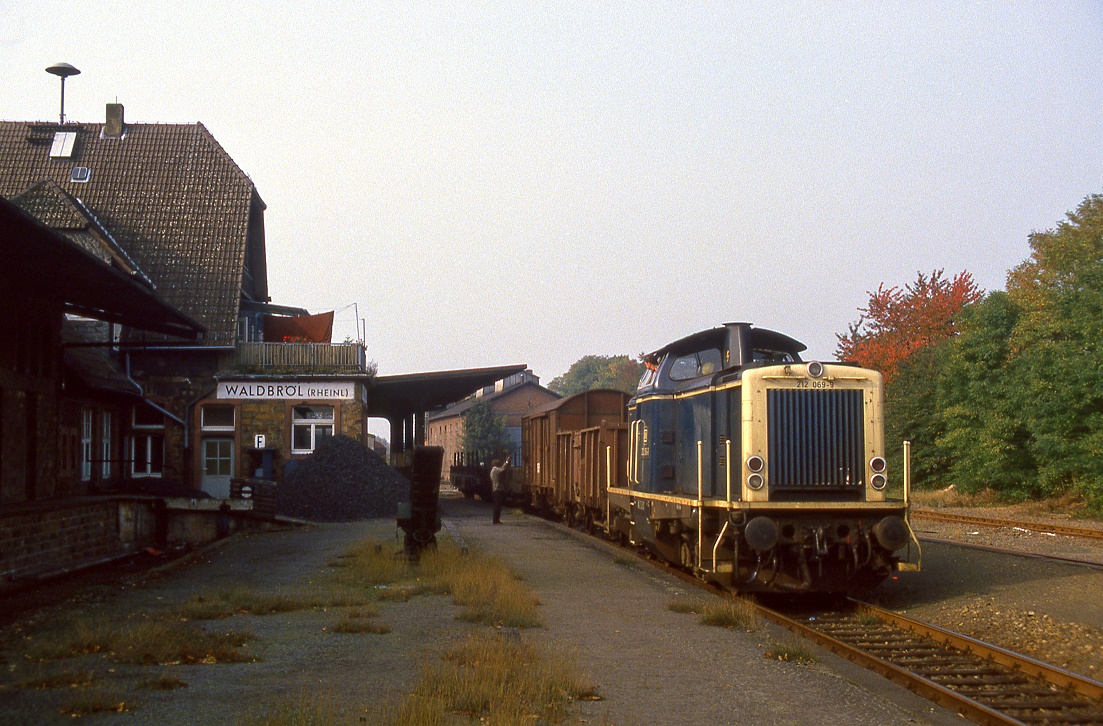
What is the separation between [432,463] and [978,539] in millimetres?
10282

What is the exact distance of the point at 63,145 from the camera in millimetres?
35438

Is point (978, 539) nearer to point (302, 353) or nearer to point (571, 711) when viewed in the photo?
point (571, 711)

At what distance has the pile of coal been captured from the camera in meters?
28.1

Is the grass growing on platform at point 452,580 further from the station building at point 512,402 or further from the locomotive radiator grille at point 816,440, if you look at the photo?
the station building at point 512,402

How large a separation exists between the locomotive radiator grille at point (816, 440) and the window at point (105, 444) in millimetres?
17745

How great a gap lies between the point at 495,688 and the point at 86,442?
18.8 m

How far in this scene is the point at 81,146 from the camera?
118 feet

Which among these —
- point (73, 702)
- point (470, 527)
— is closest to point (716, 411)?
point (73, 702)

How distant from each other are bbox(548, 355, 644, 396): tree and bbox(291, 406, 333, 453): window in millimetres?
85746

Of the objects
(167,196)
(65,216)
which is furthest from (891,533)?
(167,196)

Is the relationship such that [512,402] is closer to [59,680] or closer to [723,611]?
[723,611]

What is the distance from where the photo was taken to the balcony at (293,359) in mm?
31938

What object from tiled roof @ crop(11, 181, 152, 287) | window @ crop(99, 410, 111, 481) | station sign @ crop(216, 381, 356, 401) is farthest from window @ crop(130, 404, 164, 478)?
window @ crop(99, 410, 111, 481)

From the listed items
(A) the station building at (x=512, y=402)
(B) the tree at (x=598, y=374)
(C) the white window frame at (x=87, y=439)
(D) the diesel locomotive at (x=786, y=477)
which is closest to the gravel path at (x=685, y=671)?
(D) the diesel locomotive at (x=786, y=477)
